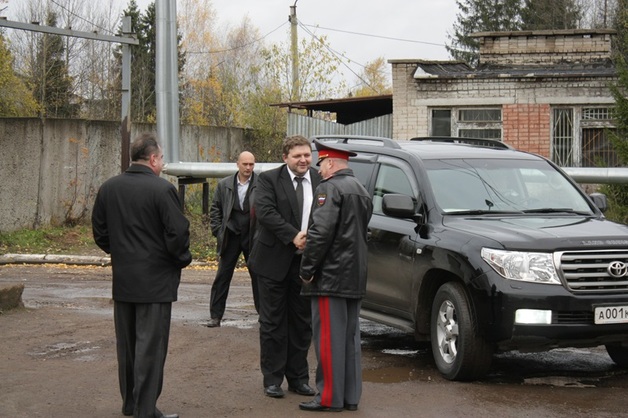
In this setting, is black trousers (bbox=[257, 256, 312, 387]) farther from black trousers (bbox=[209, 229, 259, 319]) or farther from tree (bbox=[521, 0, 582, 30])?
tree (bbox=[521, 0, 582, 30])

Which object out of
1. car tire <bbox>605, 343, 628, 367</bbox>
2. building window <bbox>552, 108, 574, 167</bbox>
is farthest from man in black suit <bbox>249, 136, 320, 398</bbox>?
building window <bbox>552, 108, 574, 167</bbox>

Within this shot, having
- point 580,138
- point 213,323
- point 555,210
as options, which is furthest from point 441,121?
point 555,210

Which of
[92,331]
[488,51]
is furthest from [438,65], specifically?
[92,331]

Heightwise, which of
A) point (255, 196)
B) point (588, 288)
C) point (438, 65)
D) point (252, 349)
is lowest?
point (252, 349)

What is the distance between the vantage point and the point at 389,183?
10242mm

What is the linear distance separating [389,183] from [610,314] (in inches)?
108

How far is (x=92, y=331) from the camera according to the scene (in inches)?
427

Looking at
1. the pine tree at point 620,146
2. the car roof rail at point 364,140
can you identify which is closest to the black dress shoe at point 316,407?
the car roof rail at point 364,140

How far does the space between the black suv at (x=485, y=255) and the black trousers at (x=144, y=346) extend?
8.30 feet

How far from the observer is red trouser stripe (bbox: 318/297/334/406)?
24.6ft

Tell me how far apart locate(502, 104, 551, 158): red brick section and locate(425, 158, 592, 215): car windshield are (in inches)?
604

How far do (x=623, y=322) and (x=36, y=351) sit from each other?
201 inches

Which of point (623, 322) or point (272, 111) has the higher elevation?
point (272, 111)

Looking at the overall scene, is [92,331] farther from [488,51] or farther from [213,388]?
[488,51]
